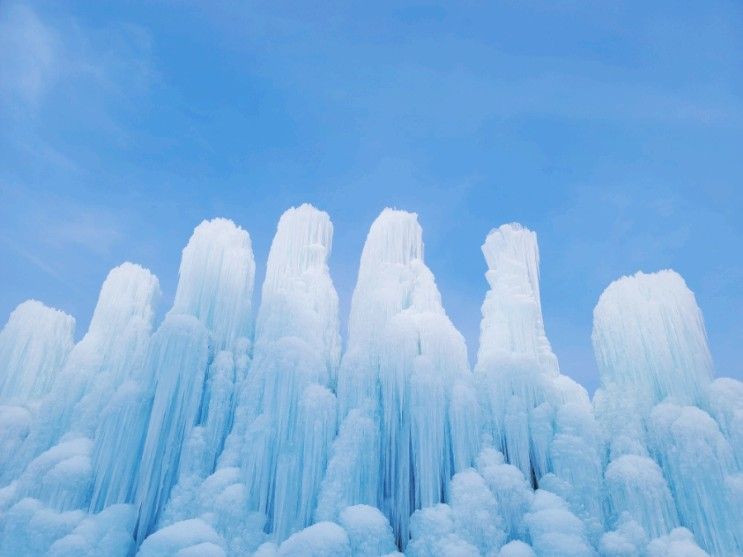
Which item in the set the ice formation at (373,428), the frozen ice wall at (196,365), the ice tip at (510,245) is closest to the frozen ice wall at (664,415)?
the ice formation at (373,428)

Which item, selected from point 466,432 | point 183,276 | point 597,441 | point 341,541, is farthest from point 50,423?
point 597,441

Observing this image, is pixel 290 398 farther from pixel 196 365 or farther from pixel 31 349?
pixel 31 349

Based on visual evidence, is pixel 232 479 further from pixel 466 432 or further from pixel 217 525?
pixel 466 432

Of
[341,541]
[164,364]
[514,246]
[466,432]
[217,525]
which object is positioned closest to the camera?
[341,541]

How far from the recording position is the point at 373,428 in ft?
53.4

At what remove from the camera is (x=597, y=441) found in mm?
16516

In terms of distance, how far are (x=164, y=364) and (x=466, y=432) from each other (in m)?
9.77

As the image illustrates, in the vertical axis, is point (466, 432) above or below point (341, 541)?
above

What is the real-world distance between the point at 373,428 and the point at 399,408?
1.05 meters

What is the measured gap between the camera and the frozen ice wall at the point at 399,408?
51.1 ft

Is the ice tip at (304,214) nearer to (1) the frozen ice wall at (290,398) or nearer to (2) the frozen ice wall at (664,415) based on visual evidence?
(1) the frozen ice wall at (290,398)

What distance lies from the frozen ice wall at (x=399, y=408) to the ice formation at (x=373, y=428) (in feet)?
0.19

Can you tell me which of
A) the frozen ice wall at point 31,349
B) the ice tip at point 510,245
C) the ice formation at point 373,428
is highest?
the ice tip at point 510,245

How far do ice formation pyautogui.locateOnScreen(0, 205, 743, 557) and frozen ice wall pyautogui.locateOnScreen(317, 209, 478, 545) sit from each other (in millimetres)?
57
